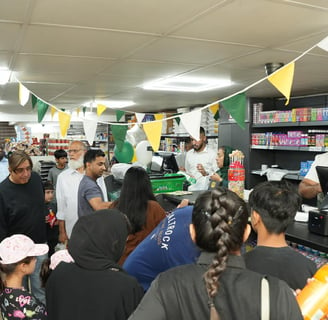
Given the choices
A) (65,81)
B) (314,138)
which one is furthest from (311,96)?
(65,81)

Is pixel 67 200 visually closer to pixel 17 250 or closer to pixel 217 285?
pixel 17 250

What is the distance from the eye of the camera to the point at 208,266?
3.29 ft

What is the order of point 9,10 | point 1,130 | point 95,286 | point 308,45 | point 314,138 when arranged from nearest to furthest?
1. point 95,286
2. point 9,10
3. point 308,45
4. point 314,138
5. point 1,130

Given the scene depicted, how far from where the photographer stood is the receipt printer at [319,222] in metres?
2.11

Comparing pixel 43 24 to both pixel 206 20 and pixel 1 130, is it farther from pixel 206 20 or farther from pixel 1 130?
pixel 1 130

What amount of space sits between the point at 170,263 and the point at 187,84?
11.0ft

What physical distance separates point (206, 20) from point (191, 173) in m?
3.40

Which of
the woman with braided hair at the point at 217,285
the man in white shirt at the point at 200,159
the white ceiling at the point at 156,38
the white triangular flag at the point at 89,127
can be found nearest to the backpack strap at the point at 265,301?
the woman with braided hair at the point at 217,285

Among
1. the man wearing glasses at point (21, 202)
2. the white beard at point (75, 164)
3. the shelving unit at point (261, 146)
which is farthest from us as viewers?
the shelving unit at point (261, 146)

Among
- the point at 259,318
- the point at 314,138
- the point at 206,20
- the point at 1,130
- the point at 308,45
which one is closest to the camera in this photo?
the point at 259,318

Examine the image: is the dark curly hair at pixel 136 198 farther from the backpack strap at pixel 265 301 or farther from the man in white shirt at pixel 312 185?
the man in white shirt at pixel 312 185

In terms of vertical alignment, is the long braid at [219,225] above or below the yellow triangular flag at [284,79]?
below

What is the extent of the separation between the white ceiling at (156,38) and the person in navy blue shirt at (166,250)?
3.70ft

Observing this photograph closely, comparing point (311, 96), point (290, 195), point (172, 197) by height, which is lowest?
point (172, 197)
